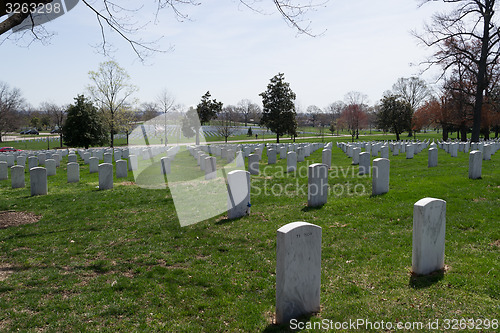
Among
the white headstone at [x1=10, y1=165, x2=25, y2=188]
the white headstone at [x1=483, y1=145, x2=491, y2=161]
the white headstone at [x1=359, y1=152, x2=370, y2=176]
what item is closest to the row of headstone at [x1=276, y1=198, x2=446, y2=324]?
the white headstone at [x1=359, y1=152, x2=370, y2=176]

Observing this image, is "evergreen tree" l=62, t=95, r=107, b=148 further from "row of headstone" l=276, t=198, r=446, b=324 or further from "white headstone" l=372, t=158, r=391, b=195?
"row of headstone" l=276, t=198, r=446, b=324

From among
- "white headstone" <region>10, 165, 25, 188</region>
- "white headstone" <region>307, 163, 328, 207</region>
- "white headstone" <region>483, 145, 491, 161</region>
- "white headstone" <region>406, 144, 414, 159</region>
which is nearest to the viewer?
"white headstone" <region>307, 163, 328, 207</region>

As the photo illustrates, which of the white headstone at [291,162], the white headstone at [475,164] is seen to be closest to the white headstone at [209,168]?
the white headstone at [291,162]

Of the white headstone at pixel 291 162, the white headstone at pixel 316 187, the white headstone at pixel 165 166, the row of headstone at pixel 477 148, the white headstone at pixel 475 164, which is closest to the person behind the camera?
the white headstone at pixel 316 187

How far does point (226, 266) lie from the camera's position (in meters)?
5.68

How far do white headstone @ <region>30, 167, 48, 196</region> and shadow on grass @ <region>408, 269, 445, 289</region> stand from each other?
1284 cm

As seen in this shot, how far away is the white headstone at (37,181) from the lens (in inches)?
480

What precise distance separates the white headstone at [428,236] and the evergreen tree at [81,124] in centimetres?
3841

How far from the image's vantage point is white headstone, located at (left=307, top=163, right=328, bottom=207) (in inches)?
376

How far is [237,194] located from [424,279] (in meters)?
5.24

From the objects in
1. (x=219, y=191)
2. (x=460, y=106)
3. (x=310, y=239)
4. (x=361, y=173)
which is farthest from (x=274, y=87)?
(x=310, y=239)

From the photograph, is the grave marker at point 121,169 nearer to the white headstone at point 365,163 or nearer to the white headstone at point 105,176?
the white headstone at point 105,176

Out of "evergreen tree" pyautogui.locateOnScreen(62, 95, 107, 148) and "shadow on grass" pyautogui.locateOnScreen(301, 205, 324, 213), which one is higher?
"evergreen tree" pyautogui.locateOnScreen(62, 95, 107, 148)

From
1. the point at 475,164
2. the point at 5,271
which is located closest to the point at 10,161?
the point at 5,271
